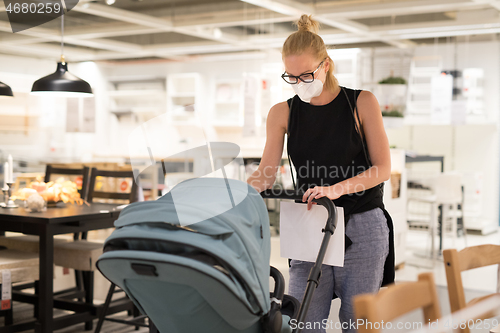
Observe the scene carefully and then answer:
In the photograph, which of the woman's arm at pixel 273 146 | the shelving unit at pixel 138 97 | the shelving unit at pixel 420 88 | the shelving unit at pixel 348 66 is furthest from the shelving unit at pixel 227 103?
the woman's arm at pixel 273 146

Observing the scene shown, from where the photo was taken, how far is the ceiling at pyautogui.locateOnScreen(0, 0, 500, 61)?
234 inches

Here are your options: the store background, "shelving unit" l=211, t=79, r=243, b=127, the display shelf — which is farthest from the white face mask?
the display shelf

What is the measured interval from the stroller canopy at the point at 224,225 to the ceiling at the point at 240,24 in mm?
4453

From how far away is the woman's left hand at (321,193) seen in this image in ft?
4.99

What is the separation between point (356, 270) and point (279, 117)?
0.59 meters

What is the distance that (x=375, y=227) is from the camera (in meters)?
1.63

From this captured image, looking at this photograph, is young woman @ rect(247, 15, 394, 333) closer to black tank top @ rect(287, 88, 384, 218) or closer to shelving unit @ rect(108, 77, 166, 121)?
black tank top @ rect(287, 88, 384, 218)

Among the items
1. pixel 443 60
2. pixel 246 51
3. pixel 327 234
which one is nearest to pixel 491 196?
pixel 443 60

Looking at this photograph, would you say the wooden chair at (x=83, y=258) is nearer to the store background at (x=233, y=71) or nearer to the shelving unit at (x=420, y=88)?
the store background at (x=233, y=71)

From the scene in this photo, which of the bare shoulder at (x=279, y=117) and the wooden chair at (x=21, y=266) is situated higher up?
the bare shoulder at (x=279, y=117)

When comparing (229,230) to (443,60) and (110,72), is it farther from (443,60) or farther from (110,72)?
(110,72)

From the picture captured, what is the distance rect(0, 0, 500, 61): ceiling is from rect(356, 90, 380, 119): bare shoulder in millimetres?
Answer: 4124

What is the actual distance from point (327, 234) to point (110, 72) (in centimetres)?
993

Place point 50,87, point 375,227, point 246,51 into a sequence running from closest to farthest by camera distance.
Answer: point 375,227, point 50,87, point 246,51
